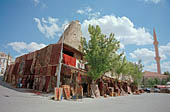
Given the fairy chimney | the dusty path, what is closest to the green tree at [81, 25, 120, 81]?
the dusty path

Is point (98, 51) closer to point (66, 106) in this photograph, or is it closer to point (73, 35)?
point (66, 106)

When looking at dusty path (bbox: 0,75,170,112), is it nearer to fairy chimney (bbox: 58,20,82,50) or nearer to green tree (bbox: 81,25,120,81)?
green tree (bbox: 81,25,120,81)

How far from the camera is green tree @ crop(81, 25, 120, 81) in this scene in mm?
17922

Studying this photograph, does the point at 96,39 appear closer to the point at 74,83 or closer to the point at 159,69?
the point at 74,83

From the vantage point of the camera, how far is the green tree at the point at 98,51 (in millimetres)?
17922

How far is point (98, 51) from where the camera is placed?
18156mm

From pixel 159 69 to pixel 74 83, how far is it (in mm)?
93596

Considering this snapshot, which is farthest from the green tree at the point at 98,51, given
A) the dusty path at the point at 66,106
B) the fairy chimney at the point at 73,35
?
the fairy chimney at the point at 73,35

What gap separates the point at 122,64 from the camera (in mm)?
34719

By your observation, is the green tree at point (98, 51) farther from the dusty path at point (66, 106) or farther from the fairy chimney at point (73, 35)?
the fairy chimney at point (73, 35)

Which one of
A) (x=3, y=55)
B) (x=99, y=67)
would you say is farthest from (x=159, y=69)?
(x=3, y=55)

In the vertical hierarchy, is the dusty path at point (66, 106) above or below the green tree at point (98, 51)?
below

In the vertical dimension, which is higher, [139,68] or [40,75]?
[139,68]

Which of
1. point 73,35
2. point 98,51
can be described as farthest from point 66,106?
point 73,35
